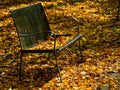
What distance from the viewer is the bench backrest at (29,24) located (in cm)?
616

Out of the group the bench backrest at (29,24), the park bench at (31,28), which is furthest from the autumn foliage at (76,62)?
the bench backrest at (29,24)

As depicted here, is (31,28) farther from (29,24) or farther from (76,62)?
(76,62)

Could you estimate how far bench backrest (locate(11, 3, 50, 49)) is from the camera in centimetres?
616

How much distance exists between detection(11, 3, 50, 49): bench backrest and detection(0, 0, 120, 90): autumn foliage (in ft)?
2.27

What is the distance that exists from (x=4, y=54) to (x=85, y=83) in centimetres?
263

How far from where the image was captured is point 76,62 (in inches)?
281

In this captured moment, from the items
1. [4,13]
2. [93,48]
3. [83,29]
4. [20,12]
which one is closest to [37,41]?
[20,12]

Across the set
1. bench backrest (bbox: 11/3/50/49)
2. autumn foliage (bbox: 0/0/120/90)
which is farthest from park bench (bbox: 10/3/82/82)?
A: autumn foliage (bbox: 0/0/120/90)

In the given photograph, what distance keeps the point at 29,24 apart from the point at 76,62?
4.75 ft

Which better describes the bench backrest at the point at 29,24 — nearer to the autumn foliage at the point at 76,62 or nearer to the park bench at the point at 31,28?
the park bench at the point at 31,28

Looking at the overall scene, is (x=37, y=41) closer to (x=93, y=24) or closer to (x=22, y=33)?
(x=22, y=33)

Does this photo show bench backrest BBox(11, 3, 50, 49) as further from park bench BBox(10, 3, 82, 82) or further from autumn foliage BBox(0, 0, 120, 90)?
autumn foliage BBox(0, 0, 120, 90)

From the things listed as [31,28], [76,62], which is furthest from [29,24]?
[76,62]

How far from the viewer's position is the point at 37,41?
679 cm
